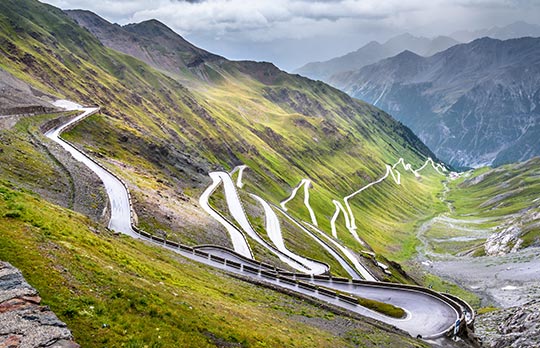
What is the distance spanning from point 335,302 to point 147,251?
2622cm

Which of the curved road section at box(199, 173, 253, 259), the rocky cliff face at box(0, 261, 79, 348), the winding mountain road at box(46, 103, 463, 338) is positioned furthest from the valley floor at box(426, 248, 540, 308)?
the rocky cliff face at box(0, 261, 79, 348)

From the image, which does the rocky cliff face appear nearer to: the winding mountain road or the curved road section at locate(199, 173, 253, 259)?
the winding mountain road

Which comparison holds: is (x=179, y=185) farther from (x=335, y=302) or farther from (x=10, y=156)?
(x=335, y=302)

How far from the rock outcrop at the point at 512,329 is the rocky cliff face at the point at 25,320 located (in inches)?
2324

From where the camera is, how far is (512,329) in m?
66.9

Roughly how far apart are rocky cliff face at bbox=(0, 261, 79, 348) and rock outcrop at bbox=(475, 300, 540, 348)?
59033mm

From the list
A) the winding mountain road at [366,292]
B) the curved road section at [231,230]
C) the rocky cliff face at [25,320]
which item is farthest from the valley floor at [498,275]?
the rocky cliff face at [25,320]

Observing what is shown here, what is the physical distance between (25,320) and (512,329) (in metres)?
72.3

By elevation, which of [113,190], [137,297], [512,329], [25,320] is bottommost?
[25,320]

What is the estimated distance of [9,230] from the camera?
27.1 metres

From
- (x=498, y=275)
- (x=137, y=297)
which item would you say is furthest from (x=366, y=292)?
(x=498, y=275)

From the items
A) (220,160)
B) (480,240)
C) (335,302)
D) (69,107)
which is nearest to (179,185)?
(69,107)

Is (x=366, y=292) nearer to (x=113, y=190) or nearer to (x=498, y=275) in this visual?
(x=113, y=190)

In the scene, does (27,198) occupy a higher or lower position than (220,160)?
lower
